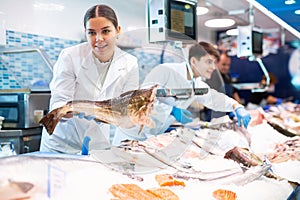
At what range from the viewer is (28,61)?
7.51 feet

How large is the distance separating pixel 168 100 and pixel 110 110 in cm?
83

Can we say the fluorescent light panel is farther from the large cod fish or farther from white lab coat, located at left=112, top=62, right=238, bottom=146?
the large cod fish

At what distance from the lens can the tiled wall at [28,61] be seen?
1.87m

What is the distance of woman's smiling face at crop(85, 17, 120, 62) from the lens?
1.64 metres

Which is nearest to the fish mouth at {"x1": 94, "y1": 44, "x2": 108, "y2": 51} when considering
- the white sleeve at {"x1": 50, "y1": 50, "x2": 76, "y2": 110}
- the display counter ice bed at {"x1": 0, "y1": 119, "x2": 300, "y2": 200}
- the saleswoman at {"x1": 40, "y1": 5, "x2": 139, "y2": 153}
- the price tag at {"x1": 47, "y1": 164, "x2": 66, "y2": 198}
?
the saleswoman at {"x1": 40, "y1": 5, "x2": 139, "y2": 153}

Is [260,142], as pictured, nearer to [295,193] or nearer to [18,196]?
[295,193]

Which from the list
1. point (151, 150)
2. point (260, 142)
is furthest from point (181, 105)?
point (151, 150)

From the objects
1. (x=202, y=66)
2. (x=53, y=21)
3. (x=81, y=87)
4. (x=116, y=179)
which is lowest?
(x=116, y=179)

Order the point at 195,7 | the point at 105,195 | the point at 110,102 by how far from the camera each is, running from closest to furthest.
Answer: the point at 105,195 → the point at 110,102 → the point at 195,7

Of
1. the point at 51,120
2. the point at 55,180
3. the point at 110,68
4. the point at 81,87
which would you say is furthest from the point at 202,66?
the point at 55,180

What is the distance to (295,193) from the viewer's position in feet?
5.49

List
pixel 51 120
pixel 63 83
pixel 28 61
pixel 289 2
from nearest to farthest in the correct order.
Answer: pixel 51 120 → pixel 63 83 → pixel 28 61 → pixel 289 2

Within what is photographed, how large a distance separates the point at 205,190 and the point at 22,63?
1.57 m

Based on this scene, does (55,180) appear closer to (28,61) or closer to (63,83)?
(63,83)
